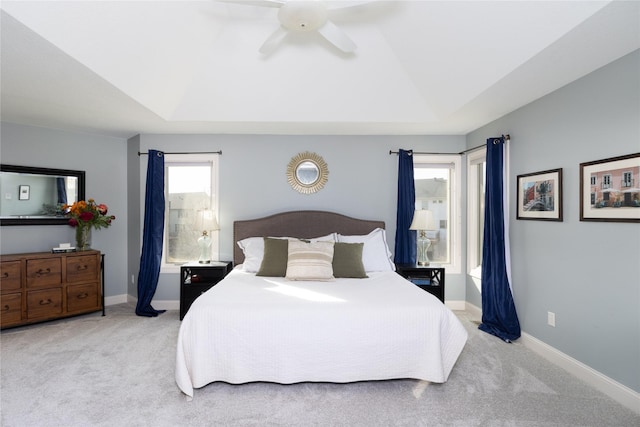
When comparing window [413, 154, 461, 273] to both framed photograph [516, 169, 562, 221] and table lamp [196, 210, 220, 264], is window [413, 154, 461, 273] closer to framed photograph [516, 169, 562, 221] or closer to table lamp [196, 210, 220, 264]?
framed photograph [516, 169, 562, 221]

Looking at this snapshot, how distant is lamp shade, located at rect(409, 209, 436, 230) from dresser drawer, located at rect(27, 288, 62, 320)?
14.0ft

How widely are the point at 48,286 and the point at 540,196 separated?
5.33 meters

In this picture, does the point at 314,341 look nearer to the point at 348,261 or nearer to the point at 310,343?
the point at 310,343

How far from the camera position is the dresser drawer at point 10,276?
3.59 m

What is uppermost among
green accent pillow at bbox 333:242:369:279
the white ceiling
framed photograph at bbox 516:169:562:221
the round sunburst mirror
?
the white ceiling

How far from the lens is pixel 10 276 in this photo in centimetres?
363

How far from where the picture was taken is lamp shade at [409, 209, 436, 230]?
412 centimetres

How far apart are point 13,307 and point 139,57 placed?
3032mm

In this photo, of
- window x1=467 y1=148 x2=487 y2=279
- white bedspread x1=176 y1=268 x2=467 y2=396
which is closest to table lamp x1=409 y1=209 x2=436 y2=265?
window x1=467 y1=148 x2=487 y2=279

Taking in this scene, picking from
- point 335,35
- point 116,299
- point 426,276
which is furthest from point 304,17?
point 116,299

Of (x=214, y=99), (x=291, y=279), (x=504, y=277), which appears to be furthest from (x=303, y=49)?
(x=504, y=277)

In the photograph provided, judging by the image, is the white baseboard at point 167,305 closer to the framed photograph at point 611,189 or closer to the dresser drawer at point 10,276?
the dresser drawer at point 10,276

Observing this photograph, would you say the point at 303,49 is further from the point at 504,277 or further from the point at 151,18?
the point at 504,277

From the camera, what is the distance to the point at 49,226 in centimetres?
437
